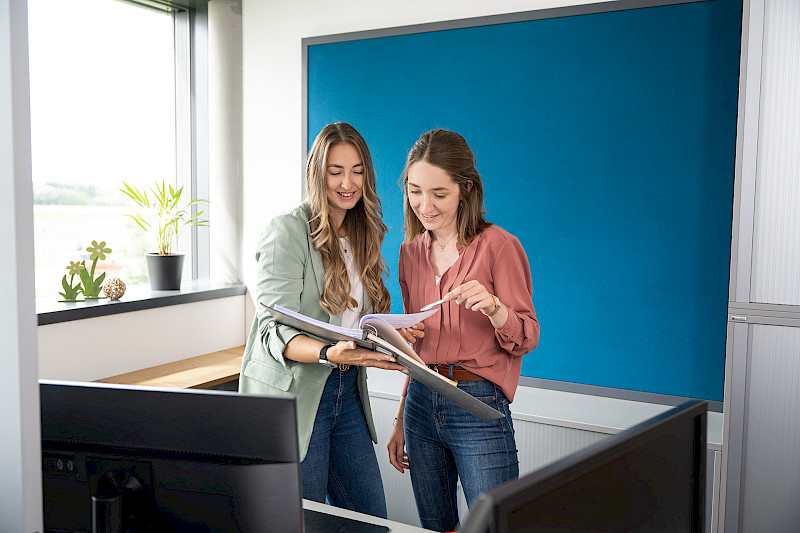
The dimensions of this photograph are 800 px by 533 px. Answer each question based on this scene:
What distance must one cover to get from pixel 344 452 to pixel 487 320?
1.88 feet

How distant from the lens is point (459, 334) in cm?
189

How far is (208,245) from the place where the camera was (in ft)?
13.0

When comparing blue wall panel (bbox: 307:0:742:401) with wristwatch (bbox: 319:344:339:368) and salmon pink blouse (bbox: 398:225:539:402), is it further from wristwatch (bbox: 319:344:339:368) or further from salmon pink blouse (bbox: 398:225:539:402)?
wristwatch (bbox: 319:344:339:368)

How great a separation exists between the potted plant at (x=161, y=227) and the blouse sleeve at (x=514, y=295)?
207 centimetres

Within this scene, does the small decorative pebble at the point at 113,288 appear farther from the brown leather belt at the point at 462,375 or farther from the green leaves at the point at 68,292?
the brown leather belt at the point at 462,375

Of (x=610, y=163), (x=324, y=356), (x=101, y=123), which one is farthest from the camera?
(x=101, y=123)

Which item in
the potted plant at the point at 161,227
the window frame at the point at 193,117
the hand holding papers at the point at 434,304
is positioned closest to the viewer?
the hand holding papers at the point at 434,304

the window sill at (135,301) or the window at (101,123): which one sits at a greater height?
the window at (101,123)

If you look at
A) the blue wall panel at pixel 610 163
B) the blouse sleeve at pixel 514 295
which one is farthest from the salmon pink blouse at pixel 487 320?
the blue wall panel at pixel 610 163

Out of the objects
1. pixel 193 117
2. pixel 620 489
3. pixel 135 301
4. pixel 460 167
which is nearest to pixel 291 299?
pixel 460 167

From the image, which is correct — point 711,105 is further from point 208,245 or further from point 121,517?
point 208,245

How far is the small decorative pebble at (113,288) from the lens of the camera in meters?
3.14

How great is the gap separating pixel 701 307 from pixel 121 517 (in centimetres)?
227

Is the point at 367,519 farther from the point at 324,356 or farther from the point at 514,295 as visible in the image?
the point at 514,295
